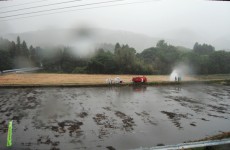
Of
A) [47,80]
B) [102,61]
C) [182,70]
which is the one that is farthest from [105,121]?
[182,70]

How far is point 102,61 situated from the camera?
2110 inches

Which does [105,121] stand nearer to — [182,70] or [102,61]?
[102,61]

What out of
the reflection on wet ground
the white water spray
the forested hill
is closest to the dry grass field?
the reflection on wet ground

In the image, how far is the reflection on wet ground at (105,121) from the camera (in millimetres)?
10016

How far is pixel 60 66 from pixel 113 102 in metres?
42.8

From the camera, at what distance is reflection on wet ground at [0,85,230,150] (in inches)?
394

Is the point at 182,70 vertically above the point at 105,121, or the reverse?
the point at 182,70

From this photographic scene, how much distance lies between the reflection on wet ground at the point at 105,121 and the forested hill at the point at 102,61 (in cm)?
3255

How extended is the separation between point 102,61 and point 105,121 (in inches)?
1610

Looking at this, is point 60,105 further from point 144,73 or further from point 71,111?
point 144,73

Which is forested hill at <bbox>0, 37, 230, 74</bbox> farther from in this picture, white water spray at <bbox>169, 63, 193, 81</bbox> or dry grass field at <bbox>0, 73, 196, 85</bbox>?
dry grass field at <bbox>0, 73, 196, 85</bbox>

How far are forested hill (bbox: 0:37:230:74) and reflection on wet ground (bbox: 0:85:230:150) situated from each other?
107 ft

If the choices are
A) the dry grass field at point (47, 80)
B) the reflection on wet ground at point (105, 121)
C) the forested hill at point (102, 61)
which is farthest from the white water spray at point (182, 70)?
Answer: the reflection on wet ground at point (105, 121)

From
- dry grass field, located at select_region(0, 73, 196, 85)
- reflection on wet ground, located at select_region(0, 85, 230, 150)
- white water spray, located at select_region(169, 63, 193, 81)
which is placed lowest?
reflection on wet ground, located at select_region(0, 85, 230, 150)
